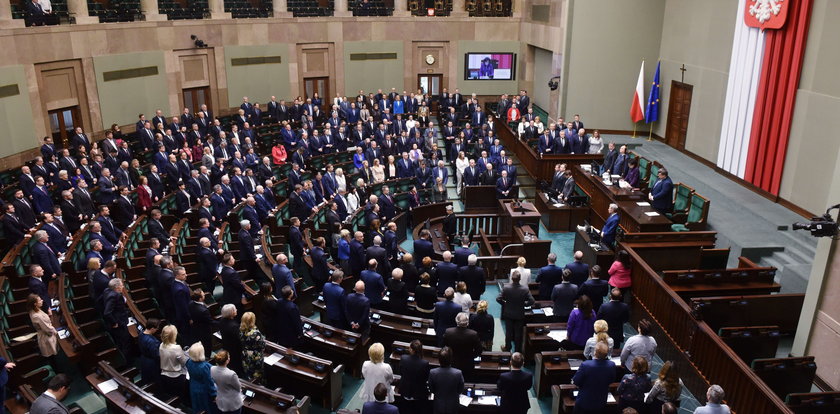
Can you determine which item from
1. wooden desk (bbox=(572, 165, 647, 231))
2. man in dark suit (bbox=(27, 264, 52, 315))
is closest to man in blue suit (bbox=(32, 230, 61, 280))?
man in dark suit (bbox=(27, 264, 52, 315))

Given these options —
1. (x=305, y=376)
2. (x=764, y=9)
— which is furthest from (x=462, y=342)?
(x=764, y=9)

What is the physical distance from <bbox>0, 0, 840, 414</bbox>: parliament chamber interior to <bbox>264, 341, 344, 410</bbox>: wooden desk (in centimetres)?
3

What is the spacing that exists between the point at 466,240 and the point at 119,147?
8666mm

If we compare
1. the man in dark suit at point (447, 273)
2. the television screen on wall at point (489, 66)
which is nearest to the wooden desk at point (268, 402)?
the man in dark suit at point (447, 273)

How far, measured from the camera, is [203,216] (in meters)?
10.9

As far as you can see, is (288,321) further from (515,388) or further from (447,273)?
(515,388)

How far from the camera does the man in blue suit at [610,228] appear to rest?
10617 millimetres

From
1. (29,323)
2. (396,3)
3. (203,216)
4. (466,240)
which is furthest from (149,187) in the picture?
(396,3)

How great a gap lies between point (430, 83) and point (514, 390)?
19.3 metres

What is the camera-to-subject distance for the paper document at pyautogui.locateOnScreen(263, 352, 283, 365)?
6899 mm

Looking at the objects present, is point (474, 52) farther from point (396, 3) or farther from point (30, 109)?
point (30, 109)

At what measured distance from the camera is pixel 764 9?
508 inches

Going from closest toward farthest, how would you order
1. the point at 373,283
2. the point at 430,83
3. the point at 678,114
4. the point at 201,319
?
1. the point at 201,319
2. the point at 373,283
3. the point at 678,114
4. the point at 430,83

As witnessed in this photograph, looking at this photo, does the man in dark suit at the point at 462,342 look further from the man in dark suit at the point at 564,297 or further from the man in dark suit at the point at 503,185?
the man in dark suit at the point at 503,185
